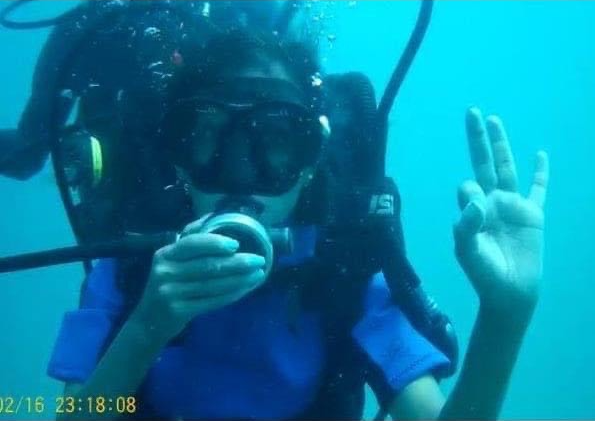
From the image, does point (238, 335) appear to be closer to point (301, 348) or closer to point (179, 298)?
point (301, 348)

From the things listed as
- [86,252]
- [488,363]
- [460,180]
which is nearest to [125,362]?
[86,252]

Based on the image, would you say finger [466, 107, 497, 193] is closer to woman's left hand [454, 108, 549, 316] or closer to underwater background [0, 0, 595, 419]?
woman's left hand [454, 108, 549, 316]

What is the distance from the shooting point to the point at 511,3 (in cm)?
3375

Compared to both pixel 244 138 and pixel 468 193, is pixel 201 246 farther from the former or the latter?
pixel 468 193

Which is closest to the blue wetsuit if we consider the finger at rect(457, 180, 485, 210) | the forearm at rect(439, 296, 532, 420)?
the forearm at rect(439, 296, 532, 420)

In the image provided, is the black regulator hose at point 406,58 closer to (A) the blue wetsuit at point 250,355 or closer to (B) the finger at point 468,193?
(A) the blue wetsuit at point 250,355


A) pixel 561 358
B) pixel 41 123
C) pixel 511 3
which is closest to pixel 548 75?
pixel 511 3

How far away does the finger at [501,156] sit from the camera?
193 cm

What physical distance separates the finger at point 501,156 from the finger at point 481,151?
0.02 meters

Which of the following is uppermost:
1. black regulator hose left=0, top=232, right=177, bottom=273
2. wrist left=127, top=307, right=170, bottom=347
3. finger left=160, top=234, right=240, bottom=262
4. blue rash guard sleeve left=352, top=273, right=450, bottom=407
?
finger left=160, top=234, right=240, bottom=262

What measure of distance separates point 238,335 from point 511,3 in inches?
1372

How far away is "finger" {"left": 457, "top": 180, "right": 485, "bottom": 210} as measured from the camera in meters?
1.82

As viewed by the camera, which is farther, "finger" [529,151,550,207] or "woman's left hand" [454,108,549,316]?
"finger" [529,151,550,207]

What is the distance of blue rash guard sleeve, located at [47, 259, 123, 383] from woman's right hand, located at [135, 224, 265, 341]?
2.21ft
